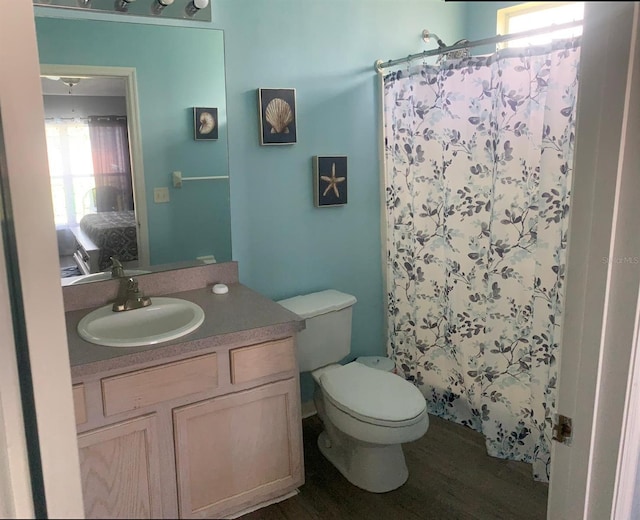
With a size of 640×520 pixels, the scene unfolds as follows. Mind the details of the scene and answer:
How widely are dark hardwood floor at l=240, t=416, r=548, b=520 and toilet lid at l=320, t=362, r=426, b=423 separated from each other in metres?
0.19

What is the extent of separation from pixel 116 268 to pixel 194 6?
39.6 inches

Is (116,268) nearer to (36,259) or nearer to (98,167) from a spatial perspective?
(98,167)

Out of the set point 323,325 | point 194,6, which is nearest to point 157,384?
point 323,325

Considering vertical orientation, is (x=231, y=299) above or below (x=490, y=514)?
above

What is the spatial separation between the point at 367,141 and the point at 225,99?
64cm

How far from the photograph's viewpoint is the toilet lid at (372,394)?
1.95 meters

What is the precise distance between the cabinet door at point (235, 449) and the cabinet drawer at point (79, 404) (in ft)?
0.50

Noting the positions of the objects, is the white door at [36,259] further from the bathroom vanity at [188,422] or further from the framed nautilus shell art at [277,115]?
the framed nautilus shell art at [277,115]

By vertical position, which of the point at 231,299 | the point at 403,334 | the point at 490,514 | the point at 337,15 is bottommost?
the point at 490,514

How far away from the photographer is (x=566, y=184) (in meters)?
1.95

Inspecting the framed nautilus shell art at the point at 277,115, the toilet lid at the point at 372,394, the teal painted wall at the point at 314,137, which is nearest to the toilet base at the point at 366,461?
the toilet lid at the point at 372,394

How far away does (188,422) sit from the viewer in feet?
2.93

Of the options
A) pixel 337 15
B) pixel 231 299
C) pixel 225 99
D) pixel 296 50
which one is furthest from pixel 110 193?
pixel 337 15

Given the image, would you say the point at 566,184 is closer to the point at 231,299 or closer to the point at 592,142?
the point at 592,142
